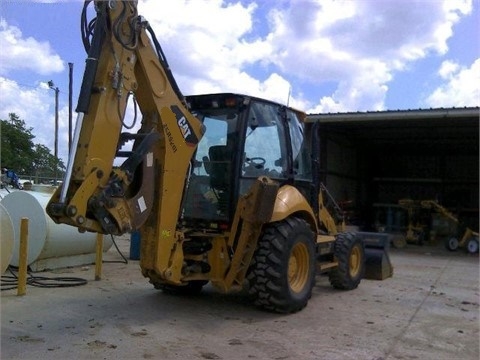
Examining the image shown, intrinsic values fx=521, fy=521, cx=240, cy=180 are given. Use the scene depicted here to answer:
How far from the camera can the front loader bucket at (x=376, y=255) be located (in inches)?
399

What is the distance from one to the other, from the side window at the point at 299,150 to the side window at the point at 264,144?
0.89 feet

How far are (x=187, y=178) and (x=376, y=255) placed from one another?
18.3 ft

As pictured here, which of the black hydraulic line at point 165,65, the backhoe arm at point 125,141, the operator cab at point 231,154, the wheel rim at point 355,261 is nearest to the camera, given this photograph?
the backhoe arm at point 125,141

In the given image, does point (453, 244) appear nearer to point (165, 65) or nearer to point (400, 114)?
point (400, 114)

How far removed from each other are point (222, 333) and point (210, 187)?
1838 millimetres

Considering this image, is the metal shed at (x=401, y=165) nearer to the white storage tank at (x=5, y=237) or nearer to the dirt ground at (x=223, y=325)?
the dirt ground at (x=223, y=325)

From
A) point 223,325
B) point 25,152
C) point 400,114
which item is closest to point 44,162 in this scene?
point 25,152

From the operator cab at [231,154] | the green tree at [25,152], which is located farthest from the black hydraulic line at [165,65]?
the green tree at [25,152]

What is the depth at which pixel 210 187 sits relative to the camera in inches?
258

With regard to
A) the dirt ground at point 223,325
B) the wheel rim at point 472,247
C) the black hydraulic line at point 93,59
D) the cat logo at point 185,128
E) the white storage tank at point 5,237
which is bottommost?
the dirt ground at point 223,325

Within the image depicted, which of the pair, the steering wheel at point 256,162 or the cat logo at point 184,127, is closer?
the cat logo at point 184,127

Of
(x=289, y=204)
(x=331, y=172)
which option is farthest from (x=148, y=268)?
(x=331, y=172)

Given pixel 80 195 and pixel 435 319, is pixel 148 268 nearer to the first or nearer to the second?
pixel 80 195

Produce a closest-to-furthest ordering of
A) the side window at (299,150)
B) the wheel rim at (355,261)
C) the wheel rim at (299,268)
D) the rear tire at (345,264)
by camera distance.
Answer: the wheel rim at (299,268), the side window at (299,150), the rear tire at (345,264), the wheel rim at (355,261)
